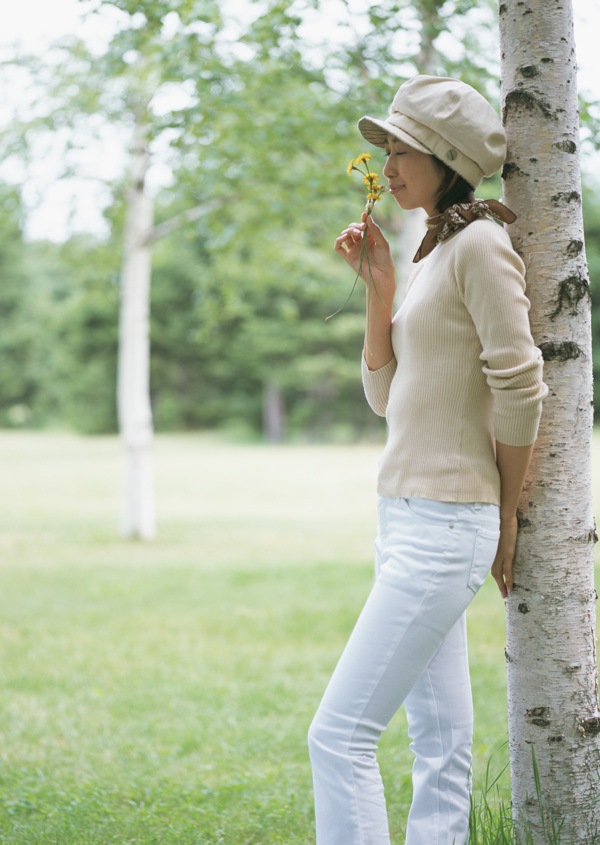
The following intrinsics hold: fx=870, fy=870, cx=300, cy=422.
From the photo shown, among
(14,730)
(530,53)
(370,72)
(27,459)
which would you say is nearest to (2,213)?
(370,72)

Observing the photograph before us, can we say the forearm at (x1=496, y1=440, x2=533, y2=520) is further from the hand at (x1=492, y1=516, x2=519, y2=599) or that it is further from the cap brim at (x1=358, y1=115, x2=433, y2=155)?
the cap brim at (x1=358, y1=115, x2=433, y2=155)

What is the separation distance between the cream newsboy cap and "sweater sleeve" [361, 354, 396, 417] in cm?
49

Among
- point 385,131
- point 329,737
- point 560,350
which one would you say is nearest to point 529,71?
point 385,131

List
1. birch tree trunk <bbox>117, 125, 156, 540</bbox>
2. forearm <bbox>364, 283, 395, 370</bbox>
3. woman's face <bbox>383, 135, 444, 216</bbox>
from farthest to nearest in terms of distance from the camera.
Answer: birch tree trunk <bbox>117, 125, 156, 540</bbox>
forearm <bbox>364, 283, 395, 370</bbox>
woman's face <bbox>383, 135, 444, 216</bbox>

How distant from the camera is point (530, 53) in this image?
7.10 feet

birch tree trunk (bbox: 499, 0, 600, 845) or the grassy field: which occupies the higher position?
birch tree trunk (bbox: 499, 0, 600, 845)

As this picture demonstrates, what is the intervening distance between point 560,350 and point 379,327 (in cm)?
45

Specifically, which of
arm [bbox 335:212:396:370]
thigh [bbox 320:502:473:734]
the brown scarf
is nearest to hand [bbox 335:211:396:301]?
arm [bbox 335:212:396:370]

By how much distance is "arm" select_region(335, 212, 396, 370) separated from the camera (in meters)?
2.11

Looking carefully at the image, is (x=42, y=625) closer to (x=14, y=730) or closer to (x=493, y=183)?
(x=14, y=730)

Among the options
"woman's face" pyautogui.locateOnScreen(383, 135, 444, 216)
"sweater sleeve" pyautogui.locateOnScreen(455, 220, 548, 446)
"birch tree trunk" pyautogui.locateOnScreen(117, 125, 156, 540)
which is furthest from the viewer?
"birch tree trunk" pyautogui.locateOnScreen(117, 125, 156, 540)

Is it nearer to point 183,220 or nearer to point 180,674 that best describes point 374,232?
point 180,674

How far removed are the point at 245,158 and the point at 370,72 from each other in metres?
1.83

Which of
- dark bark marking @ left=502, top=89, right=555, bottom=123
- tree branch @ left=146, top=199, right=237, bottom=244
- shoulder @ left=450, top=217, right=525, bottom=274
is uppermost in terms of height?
tree branch @ left=146, top=199, right=237, bottom=244
